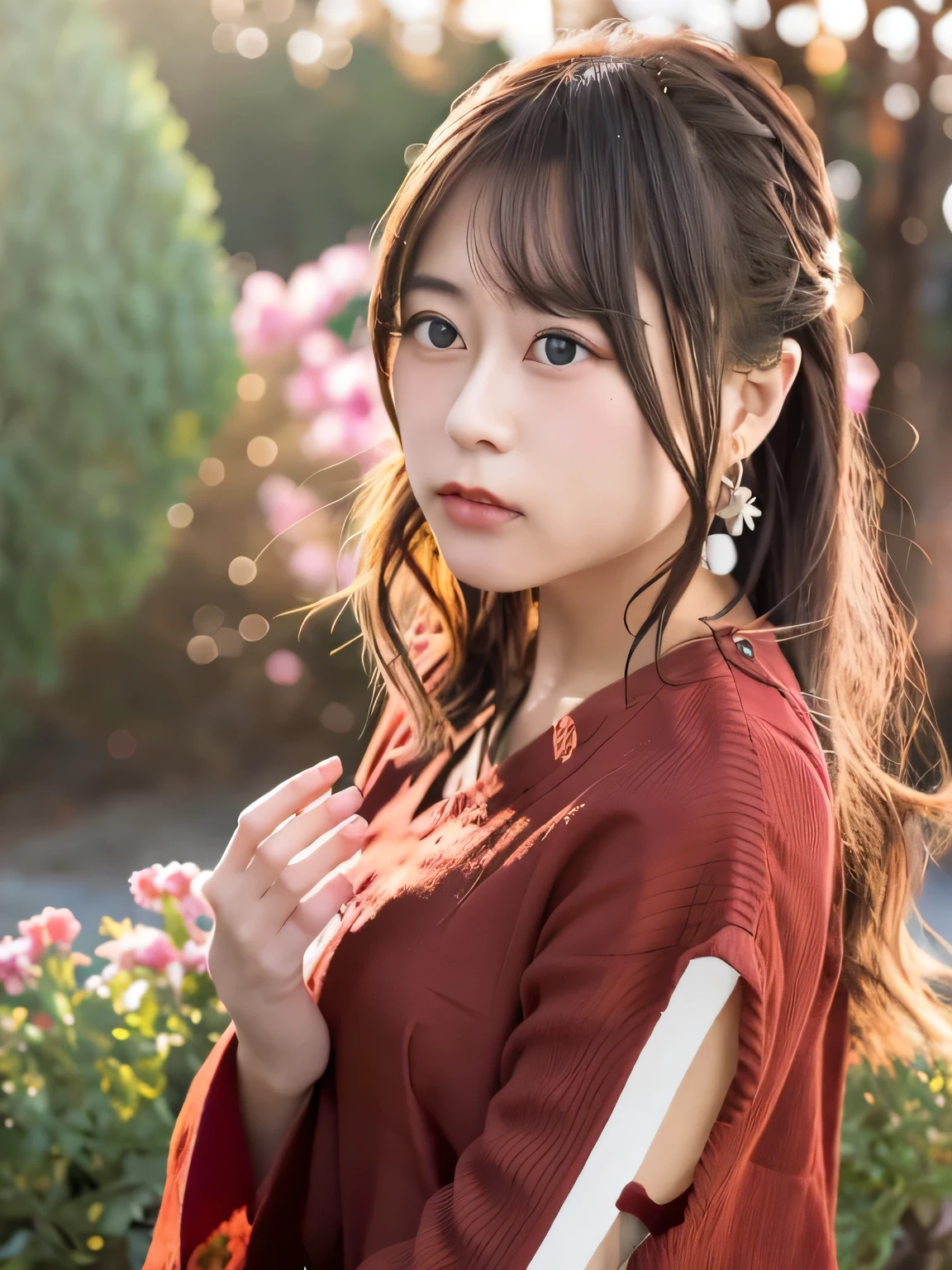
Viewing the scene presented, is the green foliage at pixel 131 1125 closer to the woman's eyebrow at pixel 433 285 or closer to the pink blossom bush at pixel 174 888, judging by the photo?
the pink blossom bush at pixel 174 888

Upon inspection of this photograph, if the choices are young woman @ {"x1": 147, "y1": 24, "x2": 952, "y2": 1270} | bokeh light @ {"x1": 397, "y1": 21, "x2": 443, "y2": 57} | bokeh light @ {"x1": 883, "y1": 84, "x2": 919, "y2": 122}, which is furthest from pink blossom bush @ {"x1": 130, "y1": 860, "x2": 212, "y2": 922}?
bokeh light @ {"x1": 397, "y1": 21, "x2": 443, "y2": 57}

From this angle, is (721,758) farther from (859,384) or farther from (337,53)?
(337,53)

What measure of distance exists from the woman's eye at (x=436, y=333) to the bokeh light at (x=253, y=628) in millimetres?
3064

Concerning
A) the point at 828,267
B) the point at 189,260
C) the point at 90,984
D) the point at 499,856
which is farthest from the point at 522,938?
the point at 189,260

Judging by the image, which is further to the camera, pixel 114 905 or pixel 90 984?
pixel 114 905

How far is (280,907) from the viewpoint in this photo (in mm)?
972

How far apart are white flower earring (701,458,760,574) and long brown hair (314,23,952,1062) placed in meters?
0.04

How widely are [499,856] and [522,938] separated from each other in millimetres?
86

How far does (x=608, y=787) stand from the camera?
842 mm

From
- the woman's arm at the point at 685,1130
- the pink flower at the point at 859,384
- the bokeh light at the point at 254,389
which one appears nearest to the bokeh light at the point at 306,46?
the bokeh light at the point at 254,389

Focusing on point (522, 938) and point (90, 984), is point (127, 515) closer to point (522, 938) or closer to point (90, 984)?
point (90, 984)

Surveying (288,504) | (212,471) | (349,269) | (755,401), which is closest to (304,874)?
(755,401)

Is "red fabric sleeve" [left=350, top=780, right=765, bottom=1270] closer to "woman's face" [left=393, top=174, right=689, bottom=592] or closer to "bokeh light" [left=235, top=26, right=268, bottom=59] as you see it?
"woman's face" [left=393, top=174, right=689, bottom=592]

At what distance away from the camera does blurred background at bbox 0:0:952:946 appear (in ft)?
8.51
